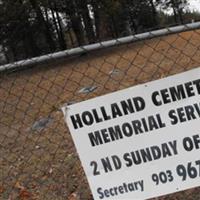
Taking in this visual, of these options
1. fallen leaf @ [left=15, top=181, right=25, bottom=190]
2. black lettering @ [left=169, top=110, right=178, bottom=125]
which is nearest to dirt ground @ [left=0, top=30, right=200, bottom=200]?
fallen leaf @ [left=15, top=181, right=25, bottom=190]

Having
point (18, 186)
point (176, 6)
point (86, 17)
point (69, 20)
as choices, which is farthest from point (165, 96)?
point (176, 6)

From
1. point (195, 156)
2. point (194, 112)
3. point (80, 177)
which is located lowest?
point (80, 177)

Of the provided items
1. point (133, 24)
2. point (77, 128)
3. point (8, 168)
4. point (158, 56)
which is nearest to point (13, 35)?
point (133, 24)

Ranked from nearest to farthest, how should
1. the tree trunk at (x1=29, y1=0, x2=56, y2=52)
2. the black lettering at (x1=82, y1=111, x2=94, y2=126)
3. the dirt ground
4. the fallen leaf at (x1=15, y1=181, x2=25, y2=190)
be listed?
the black lettering at (x1=82, y1=111, x2=94, y2=126) → the dirt ground → the fallen leaf at (x1=15, y1=181, x2=25, y2=190) → the tree trunk at (x1=29, y1=0, x2=56, y2=52)

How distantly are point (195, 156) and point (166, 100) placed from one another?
0.41 meters

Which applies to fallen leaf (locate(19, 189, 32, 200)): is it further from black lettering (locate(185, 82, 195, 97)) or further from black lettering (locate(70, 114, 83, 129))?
black lettering (locate(185, 82, 195, 97))

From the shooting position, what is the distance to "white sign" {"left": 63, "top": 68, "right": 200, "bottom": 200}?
10.5 feet

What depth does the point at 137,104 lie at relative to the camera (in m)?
3.22

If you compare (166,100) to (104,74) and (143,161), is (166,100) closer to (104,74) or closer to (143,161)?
(143,161)

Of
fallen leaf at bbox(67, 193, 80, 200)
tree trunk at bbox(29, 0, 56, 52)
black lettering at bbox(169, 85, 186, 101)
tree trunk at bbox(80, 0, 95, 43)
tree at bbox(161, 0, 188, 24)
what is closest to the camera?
black lettering at bbox(169, 85, 186, 101)

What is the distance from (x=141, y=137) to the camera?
3250 millimetres

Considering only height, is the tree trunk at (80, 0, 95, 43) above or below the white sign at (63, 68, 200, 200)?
above

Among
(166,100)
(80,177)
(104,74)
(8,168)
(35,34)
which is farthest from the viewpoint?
(35,34)

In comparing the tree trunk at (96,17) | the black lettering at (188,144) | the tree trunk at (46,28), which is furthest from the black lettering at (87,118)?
the tree trunk at (46,28)
